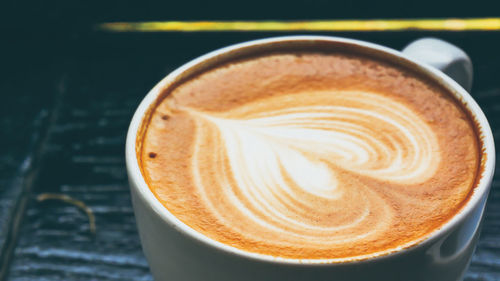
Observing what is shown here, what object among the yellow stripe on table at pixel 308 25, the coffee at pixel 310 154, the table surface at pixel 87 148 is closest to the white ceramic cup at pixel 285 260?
the coffee at pixel 310 154

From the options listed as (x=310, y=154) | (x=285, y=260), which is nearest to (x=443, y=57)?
(x=310, y=154)

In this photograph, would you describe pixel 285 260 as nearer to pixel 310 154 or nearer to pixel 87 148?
pixel 310 154

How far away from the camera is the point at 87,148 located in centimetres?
103

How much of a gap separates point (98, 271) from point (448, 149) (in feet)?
1.64

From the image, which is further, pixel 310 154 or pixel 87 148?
pixel 87 148

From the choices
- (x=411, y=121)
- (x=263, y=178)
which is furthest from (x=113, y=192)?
(x=411, y=121)

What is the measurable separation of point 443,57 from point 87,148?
0.58m

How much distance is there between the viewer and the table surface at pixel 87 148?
883 millimetres

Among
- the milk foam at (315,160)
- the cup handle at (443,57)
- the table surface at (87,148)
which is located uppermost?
the cup handle at (443,57)

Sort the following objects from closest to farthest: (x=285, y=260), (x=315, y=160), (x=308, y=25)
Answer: (x=285, y=260) < (x=315, y=160) < (x=308, y=25)

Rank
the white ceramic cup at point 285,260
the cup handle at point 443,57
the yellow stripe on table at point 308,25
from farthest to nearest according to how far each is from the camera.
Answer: the yellow stripe on table at point 308,25, the cup handle at point 443,57, the white ceramic cup at point 285,260

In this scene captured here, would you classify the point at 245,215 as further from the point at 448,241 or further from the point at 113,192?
the point at 113,192

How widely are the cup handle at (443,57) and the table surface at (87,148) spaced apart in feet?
0.71

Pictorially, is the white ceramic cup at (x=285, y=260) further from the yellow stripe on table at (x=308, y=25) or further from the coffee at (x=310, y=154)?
the yellow stripe on table at (x=308, y=25)
